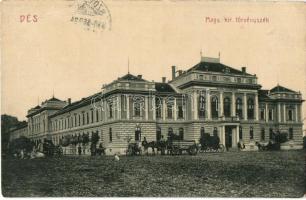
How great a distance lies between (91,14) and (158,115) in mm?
3869

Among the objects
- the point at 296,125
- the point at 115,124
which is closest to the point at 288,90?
the point at 296,125

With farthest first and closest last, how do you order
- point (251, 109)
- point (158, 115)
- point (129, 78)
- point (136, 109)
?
point (251, 109) < point (158, 115) < point (136, 109) < point (129, 78)

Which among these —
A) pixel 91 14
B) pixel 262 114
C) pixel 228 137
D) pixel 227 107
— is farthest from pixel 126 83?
pixel 227 107

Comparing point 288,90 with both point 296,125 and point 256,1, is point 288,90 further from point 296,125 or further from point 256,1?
point 256,1

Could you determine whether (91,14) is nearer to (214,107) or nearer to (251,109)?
(214,107)

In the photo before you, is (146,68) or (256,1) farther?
(146,68)

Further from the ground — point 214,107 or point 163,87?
point 163,87

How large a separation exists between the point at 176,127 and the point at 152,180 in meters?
3.80

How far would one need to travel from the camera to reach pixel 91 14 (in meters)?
10.5

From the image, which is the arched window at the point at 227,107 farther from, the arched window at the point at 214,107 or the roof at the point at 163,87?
the roof at the point at 163,87

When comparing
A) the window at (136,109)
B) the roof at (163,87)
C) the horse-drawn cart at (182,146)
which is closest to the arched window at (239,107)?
the horse-drawn cart at (182,146)

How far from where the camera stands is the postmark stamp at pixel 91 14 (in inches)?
410

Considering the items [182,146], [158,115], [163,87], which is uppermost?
[163,87]

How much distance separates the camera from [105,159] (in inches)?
468
